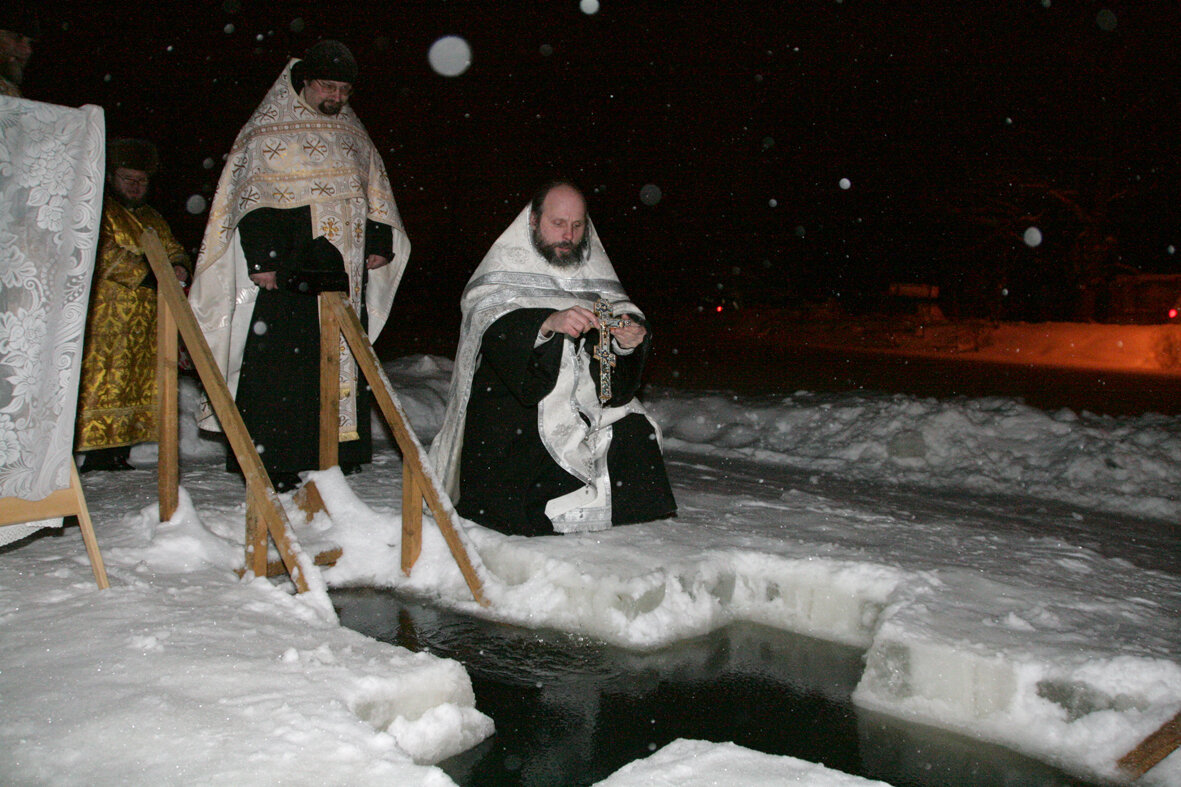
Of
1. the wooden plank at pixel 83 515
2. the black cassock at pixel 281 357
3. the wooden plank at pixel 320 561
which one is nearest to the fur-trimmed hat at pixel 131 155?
the black cassock at pixel 281 357

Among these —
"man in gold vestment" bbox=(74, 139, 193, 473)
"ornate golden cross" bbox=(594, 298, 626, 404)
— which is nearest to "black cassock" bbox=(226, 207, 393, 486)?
"man in gold vestment" bbox=(74, 139, 193, 473)

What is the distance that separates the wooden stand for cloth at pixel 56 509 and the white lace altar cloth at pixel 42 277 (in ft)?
0.10

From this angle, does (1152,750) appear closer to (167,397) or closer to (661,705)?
(661,705)

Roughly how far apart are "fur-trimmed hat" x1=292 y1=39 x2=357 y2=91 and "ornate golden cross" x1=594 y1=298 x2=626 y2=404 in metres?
1.66

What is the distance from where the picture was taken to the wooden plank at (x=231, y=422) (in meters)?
2.78

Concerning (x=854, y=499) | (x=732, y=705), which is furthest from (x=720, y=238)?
(x=732, y=705)

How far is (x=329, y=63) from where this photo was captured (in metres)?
4.02

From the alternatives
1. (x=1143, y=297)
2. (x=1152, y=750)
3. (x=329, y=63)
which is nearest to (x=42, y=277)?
(x=329, y=63)

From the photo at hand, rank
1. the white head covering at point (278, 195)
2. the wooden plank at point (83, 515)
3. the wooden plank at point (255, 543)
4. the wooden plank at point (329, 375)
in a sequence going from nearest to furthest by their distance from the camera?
the wooden plank at point (83, 515), the wooden plank at point (255, 543), the wooden plank at point (329, 375), the white head covering at point (278, 195)

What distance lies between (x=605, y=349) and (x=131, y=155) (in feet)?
9.61

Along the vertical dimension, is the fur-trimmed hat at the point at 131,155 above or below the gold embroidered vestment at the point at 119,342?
above

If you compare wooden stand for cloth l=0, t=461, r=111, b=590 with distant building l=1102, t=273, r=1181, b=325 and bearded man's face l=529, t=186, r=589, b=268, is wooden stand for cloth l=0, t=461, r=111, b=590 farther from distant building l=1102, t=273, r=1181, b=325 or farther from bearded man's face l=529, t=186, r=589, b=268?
distant building l=1102, t=273, r=1181, b=325

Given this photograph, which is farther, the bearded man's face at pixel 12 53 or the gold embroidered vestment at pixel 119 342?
the gold embroidered vestment at pixel 119 342

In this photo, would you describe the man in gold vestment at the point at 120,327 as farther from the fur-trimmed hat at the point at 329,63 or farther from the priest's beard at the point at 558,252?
the priest's beard at the point at 558,252
